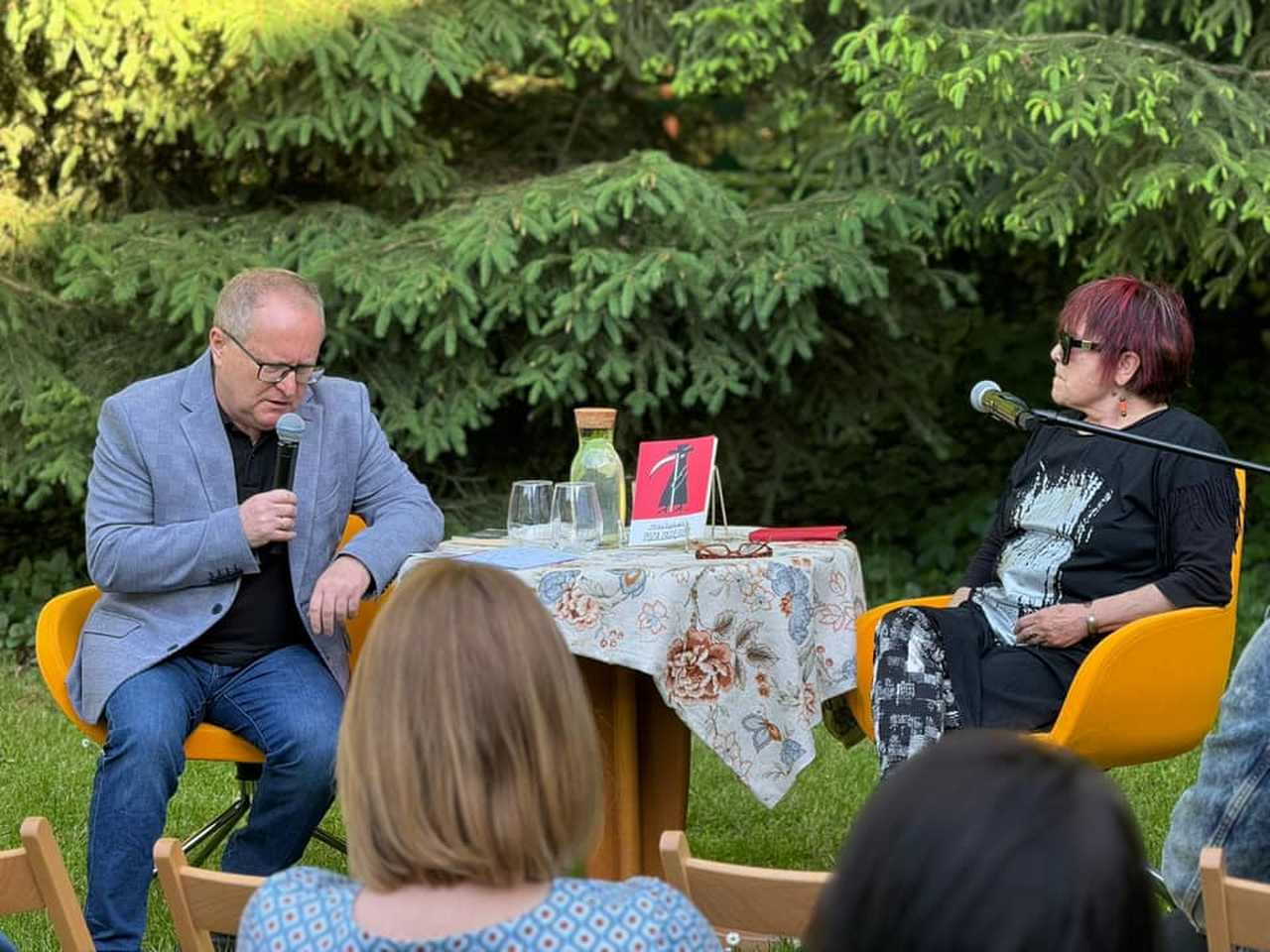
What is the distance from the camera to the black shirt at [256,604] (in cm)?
369

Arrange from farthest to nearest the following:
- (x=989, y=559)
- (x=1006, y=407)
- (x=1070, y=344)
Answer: (x=989, y=559), (x=1070, y=344), (x=1006, y=407)

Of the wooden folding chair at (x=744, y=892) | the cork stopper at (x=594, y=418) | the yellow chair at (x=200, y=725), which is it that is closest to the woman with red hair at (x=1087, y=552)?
the cork stopper at (x=594, y=418)

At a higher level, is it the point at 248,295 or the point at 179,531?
the point at 248,295

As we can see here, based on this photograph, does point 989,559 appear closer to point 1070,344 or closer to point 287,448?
point 1070,344

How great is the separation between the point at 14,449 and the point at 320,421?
10.0 feet

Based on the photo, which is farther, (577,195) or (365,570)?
(577,195)

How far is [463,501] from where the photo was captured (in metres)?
6.91

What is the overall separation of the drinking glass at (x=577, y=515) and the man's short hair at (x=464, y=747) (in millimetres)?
2142

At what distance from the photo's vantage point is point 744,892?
1.96 meters

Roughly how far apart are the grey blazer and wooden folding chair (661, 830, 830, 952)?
1.77m

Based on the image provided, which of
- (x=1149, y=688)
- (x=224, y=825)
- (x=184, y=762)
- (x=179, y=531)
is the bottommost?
(x=224, y=825)

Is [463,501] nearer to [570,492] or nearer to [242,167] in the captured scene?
[242,167]

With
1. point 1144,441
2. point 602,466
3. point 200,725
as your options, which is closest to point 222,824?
point 200,725

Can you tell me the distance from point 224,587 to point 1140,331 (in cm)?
193
